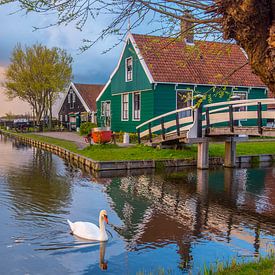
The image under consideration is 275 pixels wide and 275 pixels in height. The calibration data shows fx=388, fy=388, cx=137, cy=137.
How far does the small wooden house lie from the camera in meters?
39.7

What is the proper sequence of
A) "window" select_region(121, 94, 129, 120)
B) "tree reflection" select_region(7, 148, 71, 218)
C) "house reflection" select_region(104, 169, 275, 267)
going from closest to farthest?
1. "house reflection" select_region(104, 169, 275, 267)
2. "tree reflection" select_region(7, 148, 71, 218)
3. "window" select_region(121, 94, 129, 120)

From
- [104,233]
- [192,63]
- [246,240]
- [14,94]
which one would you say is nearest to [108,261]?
[104,233]

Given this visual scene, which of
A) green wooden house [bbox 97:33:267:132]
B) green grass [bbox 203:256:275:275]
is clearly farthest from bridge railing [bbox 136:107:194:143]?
green grass [bbox 203:256:275:275]

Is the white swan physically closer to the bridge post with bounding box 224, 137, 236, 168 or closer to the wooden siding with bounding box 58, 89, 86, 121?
the bridge post with bounding box 224, 137, 236, 168

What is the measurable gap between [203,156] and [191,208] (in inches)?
254

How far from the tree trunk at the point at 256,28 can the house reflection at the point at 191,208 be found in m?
3.63

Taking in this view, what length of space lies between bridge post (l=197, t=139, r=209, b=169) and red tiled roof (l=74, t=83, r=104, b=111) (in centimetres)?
2549

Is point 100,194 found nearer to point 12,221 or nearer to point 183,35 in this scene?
point 12,221

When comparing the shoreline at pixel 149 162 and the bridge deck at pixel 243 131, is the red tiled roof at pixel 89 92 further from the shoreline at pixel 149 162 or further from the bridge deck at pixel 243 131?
the bridge deck at pixel 243 131

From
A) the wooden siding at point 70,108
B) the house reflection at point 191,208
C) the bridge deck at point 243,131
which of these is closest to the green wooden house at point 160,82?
the bridge deck at point 243,131

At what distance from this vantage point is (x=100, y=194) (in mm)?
10844

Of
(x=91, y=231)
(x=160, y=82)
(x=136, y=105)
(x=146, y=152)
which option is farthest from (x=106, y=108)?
(x=91, y=231)

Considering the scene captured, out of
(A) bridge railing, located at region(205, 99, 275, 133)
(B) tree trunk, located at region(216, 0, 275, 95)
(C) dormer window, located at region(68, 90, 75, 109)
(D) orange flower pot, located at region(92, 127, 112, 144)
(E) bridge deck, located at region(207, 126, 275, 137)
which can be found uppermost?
(C) dormer window, located at region(68, 90, 75, 109)

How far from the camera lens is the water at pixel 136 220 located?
239 inches
